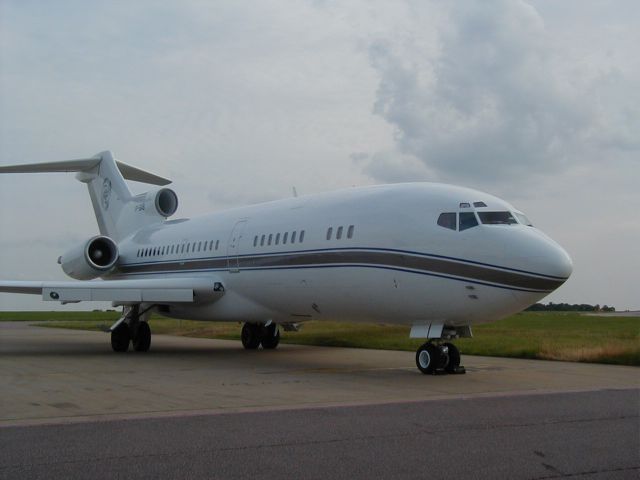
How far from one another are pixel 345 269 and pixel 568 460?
28.7ft

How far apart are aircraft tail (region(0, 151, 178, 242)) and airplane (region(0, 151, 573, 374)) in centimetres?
160

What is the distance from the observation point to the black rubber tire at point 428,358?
13.8 meters

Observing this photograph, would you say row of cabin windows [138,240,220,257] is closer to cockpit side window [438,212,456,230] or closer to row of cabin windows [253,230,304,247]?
row of cabin windows [253,230,304,247]

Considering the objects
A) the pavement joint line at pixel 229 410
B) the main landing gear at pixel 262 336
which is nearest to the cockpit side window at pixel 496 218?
the pavement joint line at pixel 229 410

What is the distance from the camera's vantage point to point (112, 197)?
27.7 m

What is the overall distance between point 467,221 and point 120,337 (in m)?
11.6

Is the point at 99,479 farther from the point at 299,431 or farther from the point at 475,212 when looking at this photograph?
the point at 475,212

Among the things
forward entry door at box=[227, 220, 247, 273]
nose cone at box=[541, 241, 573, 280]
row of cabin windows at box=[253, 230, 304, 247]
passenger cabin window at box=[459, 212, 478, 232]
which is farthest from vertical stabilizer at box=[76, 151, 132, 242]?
nose cone at box=[541, 241, 573, 280]

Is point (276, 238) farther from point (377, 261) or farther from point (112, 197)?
point (112, 197)

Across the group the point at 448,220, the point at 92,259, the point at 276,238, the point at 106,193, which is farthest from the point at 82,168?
the point at 448,220

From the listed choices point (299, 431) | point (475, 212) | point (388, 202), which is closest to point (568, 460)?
point (299, 431)

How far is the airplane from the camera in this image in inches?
512

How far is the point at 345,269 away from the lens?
15086 mm

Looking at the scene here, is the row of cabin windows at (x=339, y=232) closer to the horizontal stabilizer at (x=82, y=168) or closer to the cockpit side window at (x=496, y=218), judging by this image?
the cockpit side window at (x=496, y=218)
